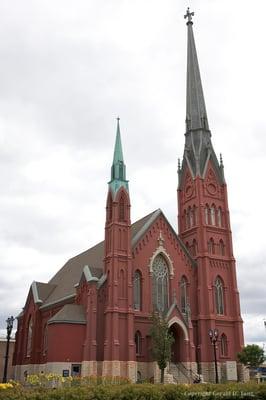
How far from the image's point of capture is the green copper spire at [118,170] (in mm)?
46906

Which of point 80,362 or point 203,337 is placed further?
point 203,337

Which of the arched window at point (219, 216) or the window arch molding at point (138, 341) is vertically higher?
the arched window at point (219, 216)

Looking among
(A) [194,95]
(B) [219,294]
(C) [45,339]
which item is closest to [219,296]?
(B) [219,294]

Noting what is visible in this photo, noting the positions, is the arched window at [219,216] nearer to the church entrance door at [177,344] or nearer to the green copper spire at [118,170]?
the green copper spire at [118,170]

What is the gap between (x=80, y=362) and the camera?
132 feet

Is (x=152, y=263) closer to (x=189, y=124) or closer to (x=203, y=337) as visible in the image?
(x=203, y=337)

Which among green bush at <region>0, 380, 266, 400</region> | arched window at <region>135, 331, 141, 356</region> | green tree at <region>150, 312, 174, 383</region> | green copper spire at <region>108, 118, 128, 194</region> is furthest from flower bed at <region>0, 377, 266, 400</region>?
green copper spire at <region>108, 118, 128, 194</region>

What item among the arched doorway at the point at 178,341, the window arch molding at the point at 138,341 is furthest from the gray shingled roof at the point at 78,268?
the arched doorway at the point at 178,341

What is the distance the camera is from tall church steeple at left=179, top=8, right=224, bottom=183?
54.5 metres

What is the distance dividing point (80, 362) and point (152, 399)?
27380mm

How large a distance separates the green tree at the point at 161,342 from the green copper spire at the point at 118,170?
570 inches

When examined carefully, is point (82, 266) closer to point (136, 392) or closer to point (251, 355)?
point (251, 355)

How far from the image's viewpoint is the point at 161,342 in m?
38.2

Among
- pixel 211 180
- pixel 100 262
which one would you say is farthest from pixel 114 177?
pixel 211 180
